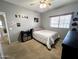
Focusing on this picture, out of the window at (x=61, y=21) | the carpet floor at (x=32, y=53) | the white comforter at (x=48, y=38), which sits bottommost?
the carpet floor at (x=32, y=53)

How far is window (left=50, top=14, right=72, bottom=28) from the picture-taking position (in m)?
3.53

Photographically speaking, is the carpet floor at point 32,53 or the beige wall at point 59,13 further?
the beige wall at point 59,13

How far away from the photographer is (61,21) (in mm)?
3990

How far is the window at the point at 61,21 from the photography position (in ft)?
11.6

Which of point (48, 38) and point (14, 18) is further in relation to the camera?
point (14, 18)

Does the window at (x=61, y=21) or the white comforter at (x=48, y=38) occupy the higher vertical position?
the window at (x=61, y=21)

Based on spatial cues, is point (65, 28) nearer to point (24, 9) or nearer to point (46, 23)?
point (46, 23)

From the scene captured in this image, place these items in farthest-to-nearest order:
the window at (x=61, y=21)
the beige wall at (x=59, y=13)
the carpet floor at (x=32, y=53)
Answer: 1. the window at (x=61, y=21)
2. the beige wall at (x=59, y=13)
3. the carpet floor at (x=32, y=53)

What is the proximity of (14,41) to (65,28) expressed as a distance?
143 inches

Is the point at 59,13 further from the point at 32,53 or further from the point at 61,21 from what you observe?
the point at 32,53

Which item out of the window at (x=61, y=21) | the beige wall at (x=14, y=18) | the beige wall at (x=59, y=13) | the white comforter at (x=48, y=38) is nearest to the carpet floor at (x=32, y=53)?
the white comforter at (x=48, y=38)

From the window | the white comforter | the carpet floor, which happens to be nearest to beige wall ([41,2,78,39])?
the window

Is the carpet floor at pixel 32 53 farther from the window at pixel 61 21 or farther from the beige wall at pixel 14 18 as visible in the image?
the window at pixel 61 21

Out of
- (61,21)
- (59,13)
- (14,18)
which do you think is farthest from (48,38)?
(14,18)
